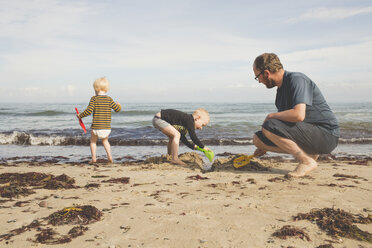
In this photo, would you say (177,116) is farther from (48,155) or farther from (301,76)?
(48,155)

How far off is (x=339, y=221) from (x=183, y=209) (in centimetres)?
123

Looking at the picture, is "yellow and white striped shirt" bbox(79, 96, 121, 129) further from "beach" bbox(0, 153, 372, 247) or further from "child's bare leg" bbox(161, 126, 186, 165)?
"beach" bbox(0, 153, 372, 247)

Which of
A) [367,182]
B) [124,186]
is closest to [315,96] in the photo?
[367,182]

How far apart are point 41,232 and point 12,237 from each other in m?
0.18

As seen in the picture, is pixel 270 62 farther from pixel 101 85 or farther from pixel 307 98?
pixel 101 85

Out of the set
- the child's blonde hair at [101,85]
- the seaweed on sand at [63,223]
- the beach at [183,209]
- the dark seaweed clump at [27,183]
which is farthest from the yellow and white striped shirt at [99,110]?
the seaweed on sand at [63,223]

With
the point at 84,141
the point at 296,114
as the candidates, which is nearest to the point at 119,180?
the point at 296,114

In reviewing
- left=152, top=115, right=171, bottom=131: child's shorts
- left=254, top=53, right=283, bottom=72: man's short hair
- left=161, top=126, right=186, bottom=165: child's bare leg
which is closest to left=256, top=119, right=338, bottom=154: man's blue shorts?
left=254, top=53, right=283, bottom=72: man's short hair

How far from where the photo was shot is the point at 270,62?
349 centimetres

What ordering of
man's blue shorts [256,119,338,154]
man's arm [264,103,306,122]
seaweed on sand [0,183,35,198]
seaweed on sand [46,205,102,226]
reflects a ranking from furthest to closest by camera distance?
1. man's blue shorts [256,119,338,154]
2. man's arm [264,103,306,122]
3. seaweed on sand [0,183,35,198]
4. seaweed on sand [46,205,102,226]

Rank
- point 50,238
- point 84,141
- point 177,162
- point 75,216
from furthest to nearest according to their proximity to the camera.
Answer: point 84,141 < point 177,162 < point 75,216 < point 50,238

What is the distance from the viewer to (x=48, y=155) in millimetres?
6801

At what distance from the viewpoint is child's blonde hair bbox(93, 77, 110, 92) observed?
217 inches

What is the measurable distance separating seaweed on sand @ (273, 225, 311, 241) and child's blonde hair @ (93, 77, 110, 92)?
4410 mm
